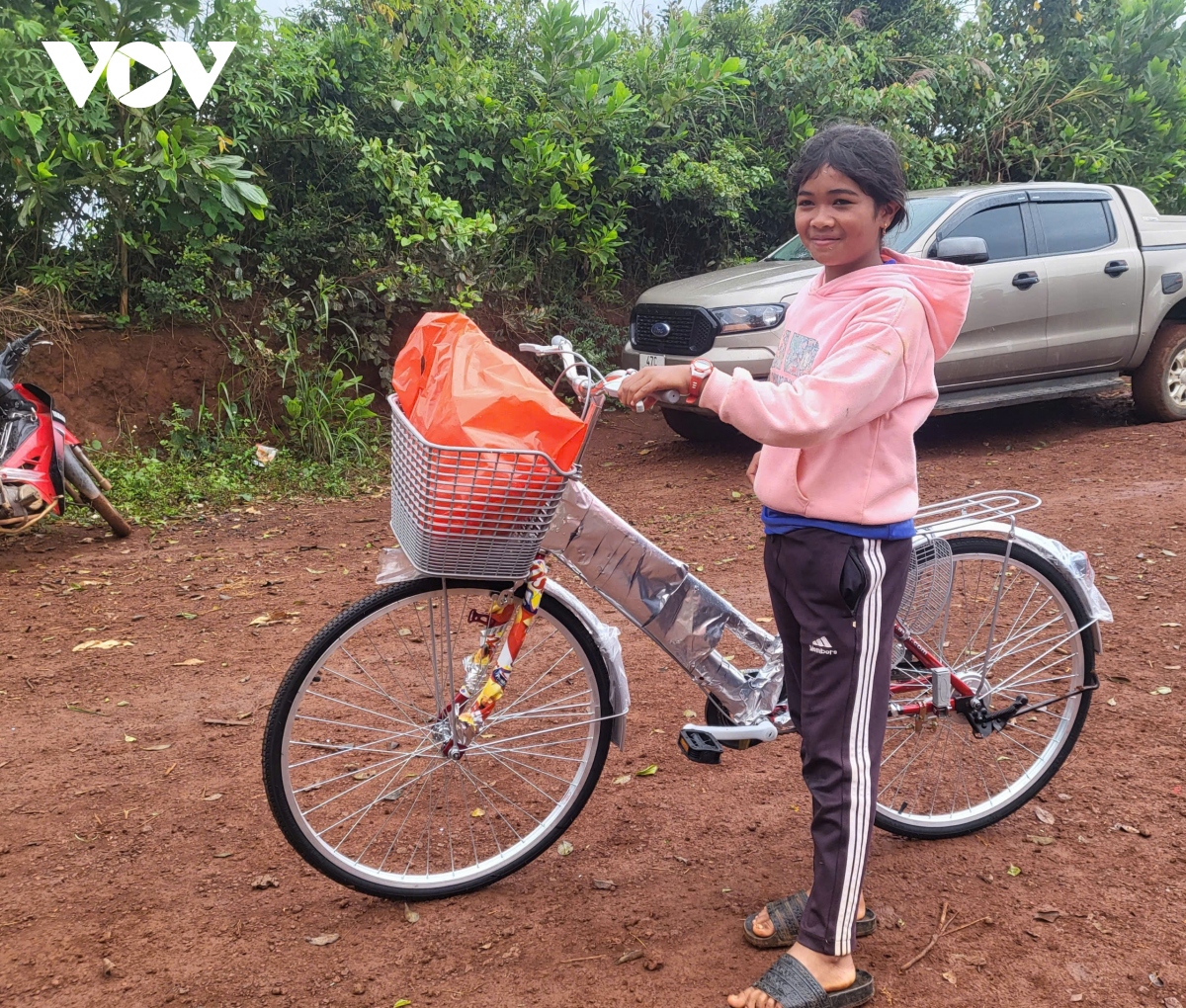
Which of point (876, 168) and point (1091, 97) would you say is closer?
point (876, 168)

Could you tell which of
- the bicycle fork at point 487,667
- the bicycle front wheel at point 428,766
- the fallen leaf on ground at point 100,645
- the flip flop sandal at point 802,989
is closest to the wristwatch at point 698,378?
the bicycle fork at point 487,667

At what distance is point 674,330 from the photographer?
7277mm

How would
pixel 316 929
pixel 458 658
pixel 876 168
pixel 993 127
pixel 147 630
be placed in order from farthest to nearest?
pixel 993 127
pixel 147 630
pixel 458 658
pixel 316 929
pixel 876 168

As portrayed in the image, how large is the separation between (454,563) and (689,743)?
0.84 meters

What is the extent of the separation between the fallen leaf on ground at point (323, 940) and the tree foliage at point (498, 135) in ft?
17.7

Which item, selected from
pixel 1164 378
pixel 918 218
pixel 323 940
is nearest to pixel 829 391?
pixel 323 940

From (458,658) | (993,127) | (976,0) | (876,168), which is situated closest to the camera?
(876,168)

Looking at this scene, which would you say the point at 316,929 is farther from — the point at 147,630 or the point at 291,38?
the point at 291,38

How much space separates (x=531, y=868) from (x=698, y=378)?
1592 mm

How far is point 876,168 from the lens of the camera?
2.07m

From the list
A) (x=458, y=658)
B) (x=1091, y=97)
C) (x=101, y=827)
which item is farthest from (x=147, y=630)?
(x=1091, y=97)

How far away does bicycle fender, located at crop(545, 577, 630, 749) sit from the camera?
8.59 ft

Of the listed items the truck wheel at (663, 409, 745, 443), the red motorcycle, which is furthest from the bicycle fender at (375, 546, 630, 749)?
the truck wheel at (663, 409, 745, 443)

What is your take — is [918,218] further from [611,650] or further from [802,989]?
[802,989]
